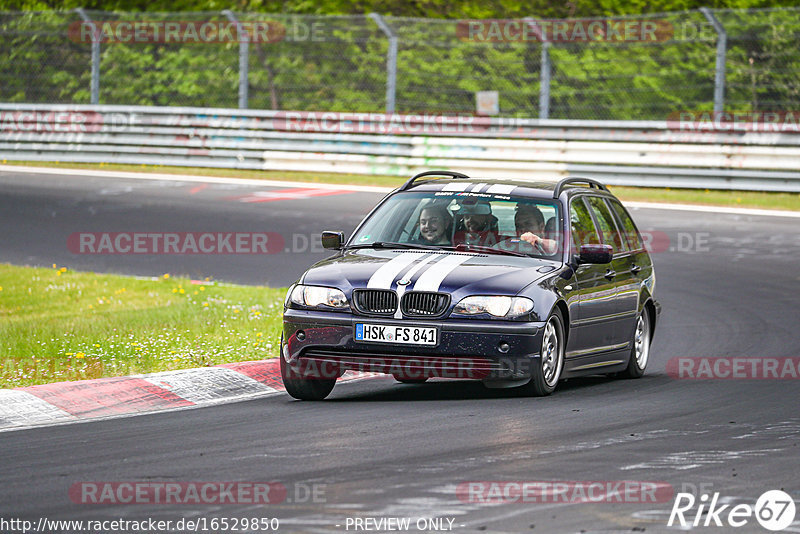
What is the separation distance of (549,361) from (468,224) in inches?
50.2

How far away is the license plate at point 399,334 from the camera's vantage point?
28.3 feet

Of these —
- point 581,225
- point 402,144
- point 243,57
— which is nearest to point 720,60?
point 402,144

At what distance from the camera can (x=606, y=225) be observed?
10.9 metres

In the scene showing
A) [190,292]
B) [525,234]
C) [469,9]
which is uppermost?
[469,9]

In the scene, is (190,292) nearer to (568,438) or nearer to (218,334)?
(218,334)

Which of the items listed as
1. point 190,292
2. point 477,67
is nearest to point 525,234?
point 190,292

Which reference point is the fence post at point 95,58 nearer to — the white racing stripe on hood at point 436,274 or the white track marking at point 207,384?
the white track marking at point 207,384

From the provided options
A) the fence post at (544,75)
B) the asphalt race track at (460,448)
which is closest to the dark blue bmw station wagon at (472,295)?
the asphalt race track at (460,448)

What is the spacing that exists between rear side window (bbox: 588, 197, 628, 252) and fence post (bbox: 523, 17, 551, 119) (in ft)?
43.6

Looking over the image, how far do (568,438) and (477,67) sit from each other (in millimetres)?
18339

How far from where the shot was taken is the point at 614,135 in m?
23.7

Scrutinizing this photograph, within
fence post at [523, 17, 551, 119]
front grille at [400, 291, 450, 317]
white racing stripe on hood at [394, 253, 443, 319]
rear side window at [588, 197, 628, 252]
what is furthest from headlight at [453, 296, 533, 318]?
fence post at [523, 17, 551, 119]

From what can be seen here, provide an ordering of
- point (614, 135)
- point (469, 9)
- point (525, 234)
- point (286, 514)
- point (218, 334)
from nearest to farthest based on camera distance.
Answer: point (286, 514) < point (525, 234) < point (218, 334) < point (614, 135) < point (469, 9)

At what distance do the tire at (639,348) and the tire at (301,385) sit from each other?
2.72 meters
